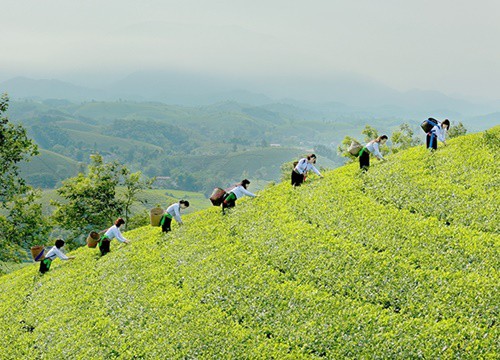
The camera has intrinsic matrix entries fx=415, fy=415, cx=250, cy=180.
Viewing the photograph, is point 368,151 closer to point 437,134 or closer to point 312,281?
point 437,134

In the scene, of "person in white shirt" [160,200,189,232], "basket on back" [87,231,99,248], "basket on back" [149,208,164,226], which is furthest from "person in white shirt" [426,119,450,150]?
"basket on back" [87,231,99,248]

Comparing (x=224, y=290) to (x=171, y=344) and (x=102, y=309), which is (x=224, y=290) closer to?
(x=171, y=344)

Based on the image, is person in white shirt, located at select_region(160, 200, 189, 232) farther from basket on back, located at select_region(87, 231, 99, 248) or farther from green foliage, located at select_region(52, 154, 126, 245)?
green foliage, located at select_region(52, 154, 126, 245)

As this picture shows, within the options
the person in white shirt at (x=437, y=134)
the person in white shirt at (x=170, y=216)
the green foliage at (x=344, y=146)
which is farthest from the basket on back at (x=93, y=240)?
the green foliage at (x=344, y=146)

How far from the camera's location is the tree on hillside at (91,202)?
45250 mm

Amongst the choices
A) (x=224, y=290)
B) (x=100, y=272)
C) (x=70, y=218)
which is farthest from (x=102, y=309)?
(x=70, y=218)

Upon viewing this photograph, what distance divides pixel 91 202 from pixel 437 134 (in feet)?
124

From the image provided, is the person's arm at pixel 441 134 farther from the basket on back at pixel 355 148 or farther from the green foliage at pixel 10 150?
the green foliage at pixel 10 150

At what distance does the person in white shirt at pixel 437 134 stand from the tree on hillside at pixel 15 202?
105 ft

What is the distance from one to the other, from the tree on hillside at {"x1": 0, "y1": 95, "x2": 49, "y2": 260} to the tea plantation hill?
1485 cm

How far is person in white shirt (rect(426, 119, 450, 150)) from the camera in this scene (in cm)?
1933

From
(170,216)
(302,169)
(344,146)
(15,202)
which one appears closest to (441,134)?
(302,169)

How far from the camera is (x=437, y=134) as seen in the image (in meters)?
19.4

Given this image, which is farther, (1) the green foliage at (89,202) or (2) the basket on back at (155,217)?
(1) the green foliage at (89,202)
